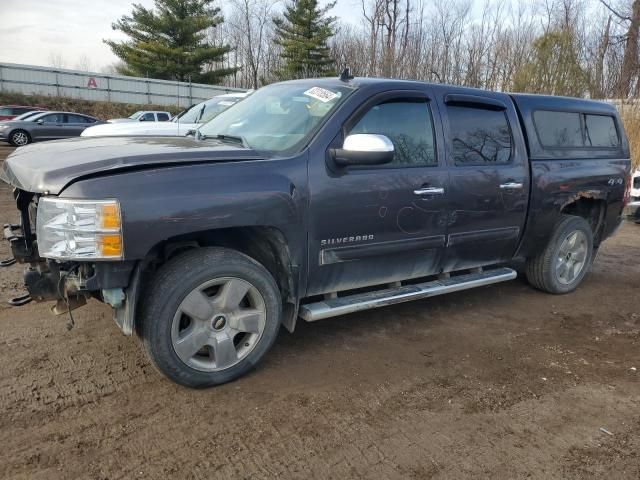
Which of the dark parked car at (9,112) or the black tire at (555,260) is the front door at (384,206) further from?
the dark parked car at (9,112)

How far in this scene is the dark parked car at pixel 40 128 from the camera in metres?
18.7

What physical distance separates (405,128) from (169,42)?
125ft

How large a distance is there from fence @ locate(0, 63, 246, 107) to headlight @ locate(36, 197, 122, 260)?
3122 cm

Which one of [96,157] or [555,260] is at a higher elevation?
[96,157]

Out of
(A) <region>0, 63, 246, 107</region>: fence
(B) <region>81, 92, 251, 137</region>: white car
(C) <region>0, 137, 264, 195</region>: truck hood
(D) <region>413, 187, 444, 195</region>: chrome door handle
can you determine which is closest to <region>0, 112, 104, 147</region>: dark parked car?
(B) <region>81, 92, 251, 137</region>: white car

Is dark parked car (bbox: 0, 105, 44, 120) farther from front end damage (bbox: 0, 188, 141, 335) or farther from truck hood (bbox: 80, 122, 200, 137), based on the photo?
front end damage (bbox: 0, 188, 141, 335)

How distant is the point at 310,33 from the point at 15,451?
41.1 metres

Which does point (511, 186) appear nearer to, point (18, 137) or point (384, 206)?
point (384, 206)

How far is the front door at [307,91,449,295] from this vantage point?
3.28 meters

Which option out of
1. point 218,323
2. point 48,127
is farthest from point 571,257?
point 48,127

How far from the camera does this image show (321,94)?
366 cm

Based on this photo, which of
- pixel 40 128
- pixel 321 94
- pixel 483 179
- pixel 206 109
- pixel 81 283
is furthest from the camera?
pixel 40 128

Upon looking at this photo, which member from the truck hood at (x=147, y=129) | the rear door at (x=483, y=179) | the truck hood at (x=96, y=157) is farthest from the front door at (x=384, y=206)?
the truck hood at (x=147, y=129)

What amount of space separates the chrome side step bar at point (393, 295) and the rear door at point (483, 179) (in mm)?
122
